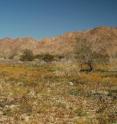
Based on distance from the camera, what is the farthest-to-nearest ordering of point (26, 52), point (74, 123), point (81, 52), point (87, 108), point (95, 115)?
1. point (26, 52)
2. point (81, 52)
3. point (87, 108)
4. point (95, 115)
5. point (74, 123)

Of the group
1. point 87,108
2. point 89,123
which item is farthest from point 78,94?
point 89,123

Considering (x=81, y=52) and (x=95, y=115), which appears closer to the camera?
(x=95, y=115)

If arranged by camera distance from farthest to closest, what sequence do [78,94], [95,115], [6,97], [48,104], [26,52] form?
[26,52] → [78,94] → [6,97] → [48,104] → [95,115]

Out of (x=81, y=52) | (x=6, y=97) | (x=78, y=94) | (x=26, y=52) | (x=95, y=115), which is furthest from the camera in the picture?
(x=26, y=52)

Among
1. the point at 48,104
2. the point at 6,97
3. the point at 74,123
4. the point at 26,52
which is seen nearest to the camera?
the point at 74,123

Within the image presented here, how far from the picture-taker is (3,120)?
62.6 feet

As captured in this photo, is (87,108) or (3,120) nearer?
(3,120)

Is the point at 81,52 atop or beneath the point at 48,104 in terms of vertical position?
atop

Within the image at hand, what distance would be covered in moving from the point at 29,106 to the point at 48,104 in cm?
157

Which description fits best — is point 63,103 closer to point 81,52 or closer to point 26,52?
point 81,52

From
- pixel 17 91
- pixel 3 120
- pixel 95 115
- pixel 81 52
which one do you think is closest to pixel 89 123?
pixel 95 115

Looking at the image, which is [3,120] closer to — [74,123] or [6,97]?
[74,123]

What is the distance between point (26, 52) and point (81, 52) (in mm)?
61000

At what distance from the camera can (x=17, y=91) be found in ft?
105
